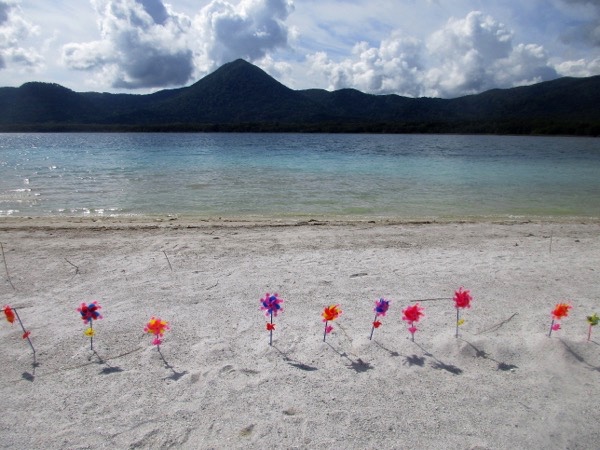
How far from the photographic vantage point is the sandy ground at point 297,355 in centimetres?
349

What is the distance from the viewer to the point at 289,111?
578ft

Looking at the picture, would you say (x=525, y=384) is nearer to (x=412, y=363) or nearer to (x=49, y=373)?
(x=412, y=363)

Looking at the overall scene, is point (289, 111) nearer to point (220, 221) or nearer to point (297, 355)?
point (220, 221)

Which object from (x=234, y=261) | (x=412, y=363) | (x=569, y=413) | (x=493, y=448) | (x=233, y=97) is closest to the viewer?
(x=493, y=448)

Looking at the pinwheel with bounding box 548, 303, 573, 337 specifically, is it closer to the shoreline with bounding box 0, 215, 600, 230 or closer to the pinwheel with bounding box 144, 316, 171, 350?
the pinwheel with bounding box 144, 316, 171, 350

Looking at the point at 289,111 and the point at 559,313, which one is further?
the point at 289,111

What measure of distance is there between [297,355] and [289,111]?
7010 inches

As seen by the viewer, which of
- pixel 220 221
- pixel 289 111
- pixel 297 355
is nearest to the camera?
pixel 297 355

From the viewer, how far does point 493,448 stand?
10.8ft

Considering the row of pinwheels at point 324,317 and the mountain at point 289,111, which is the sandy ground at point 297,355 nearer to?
the row of pinwheels at point 324,317

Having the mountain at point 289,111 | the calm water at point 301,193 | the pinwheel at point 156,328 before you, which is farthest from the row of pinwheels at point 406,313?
the mountain at point 289,111

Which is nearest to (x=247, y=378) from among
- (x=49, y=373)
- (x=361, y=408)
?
(x=361, y=408)

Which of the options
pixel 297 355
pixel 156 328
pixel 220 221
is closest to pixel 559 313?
pixel 297 355

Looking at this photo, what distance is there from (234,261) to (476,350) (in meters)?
4.46
